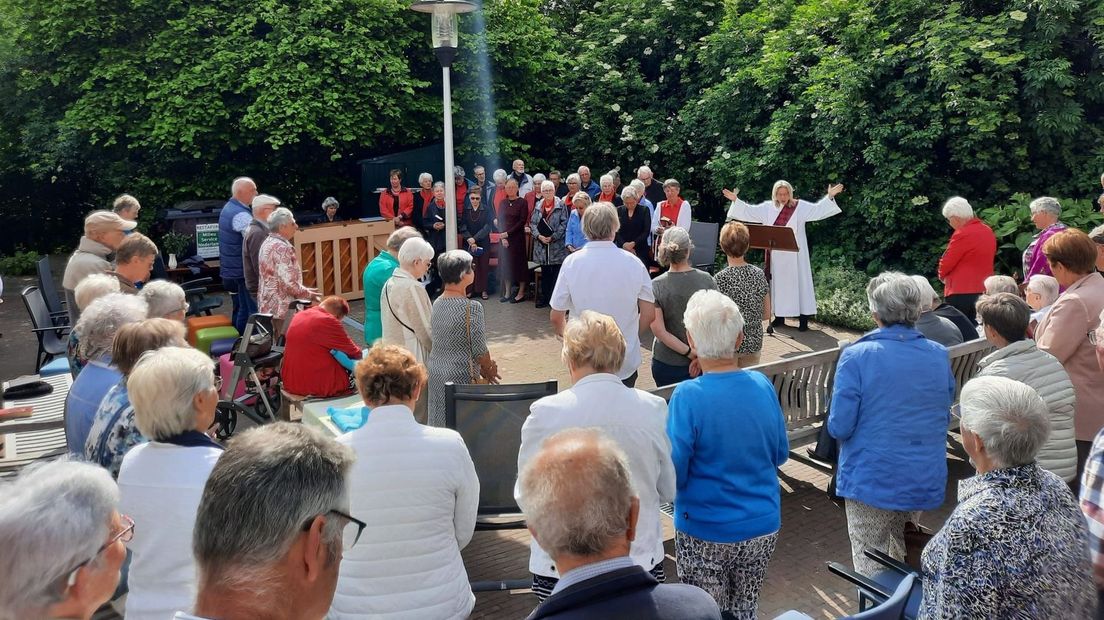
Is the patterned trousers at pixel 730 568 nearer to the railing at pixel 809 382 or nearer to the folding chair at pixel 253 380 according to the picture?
the railing at pixel 809 382

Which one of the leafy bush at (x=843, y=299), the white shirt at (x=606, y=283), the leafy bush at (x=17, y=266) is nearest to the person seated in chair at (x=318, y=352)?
the white shirt at (x=606, y=283)

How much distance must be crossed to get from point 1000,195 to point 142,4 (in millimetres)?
13347

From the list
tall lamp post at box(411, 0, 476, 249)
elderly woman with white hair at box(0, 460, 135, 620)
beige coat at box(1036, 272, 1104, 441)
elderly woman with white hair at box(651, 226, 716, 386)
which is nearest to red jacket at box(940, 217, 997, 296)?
beige coat at box(1036, 272, 1104, 441)

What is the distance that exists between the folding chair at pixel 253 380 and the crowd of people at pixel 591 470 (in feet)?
5.10

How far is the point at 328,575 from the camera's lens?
6.81 ft

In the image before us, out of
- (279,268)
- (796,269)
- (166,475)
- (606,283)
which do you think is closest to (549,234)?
(796,269)

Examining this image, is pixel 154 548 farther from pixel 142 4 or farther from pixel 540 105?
pixel 540 105

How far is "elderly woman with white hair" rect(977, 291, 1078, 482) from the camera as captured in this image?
186 inches

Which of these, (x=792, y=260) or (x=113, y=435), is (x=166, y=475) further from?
(x=792, y=260)

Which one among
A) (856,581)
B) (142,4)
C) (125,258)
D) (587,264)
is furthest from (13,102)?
(856,581)

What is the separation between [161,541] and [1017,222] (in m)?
11.4

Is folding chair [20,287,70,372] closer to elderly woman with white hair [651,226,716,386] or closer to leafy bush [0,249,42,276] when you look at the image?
elderly woman with white hair [651,226,716,386]

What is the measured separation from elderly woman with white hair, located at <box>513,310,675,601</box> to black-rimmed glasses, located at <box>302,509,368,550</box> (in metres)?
1.34

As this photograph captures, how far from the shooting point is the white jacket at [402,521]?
3.56m
